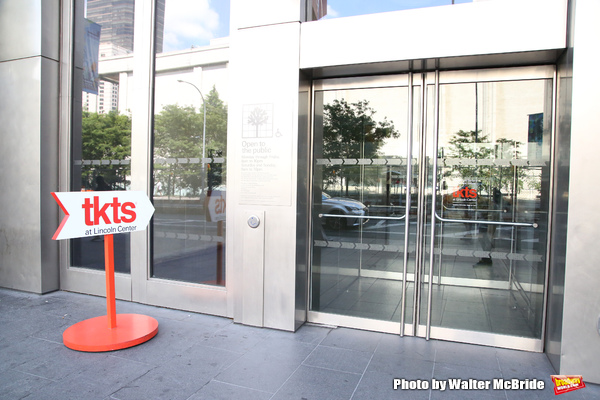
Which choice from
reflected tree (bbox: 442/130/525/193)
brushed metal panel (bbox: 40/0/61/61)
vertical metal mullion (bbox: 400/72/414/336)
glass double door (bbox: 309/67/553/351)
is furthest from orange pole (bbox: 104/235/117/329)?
reflected tree (bbox: 442/130/525/193)

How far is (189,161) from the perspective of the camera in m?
5.06

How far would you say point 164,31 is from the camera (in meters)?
5.22

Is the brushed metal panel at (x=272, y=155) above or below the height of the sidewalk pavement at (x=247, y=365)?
above

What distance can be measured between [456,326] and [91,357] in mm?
3559

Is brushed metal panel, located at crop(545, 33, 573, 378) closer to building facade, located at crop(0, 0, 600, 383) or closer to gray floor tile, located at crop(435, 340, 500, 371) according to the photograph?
building facade, located at crop(0, 0, 600, 383)

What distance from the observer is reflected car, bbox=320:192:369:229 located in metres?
4.53

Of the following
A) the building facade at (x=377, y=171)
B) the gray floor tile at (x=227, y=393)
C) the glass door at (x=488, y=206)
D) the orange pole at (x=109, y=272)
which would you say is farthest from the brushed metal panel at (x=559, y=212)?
the orange pole at (x=109, y=272)

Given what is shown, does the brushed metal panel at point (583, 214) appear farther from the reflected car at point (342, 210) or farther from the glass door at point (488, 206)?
the reflected car at point (342, 210)

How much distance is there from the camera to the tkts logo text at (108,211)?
150 inches

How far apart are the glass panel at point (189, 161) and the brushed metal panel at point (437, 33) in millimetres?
1419

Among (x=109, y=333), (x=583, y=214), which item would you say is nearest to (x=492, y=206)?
(x=583, y=214)

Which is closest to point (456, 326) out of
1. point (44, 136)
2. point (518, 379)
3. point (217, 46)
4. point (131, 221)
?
point (518, 379)

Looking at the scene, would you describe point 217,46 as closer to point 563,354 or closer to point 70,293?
point 70,293

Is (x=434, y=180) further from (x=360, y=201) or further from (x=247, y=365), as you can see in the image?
(x=247, y=365)
